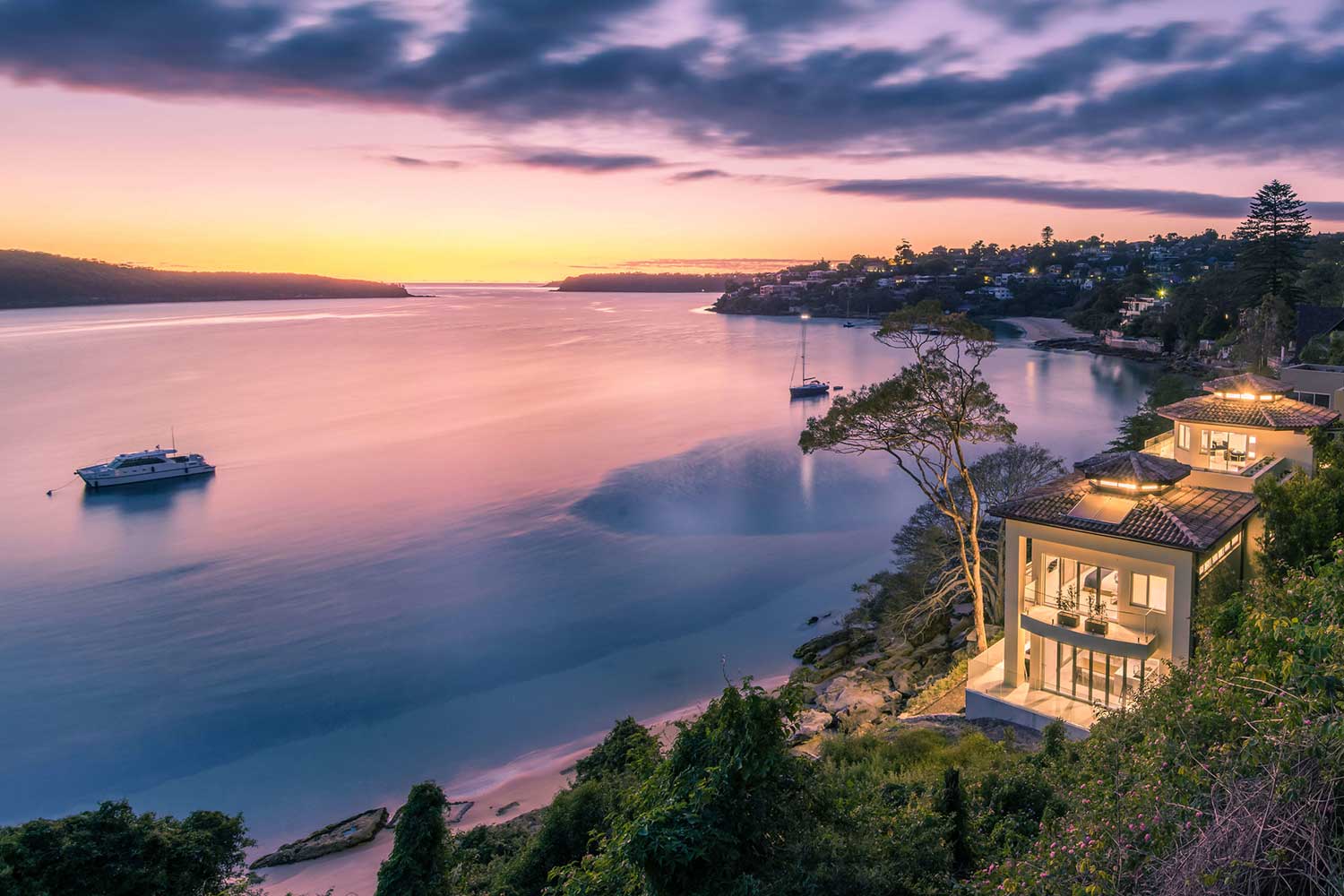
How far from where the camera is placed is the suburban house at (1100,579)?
9.72m

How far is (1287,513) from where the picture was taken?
372 inches


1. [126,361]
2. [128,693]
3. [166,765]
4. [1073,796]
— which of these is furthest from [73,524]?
[126,361]

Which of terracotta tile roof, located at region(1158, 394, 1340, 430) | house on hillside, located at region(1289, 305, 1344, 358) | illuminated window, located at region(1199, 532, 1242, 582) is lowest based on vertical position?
illuminated window, located at region(1199, 532, 1242, 582)

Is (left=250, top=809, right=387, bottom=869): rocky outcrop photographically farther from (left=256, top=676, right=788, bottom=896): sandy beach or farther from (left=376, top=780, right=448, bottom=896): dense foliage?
(left=376, top=780, right=448, bottom=896): dense foliage

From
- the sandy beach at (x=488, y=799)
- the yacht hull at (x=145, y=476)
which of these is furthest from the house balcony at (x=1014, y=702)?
the yacht hull at (x=145, y=476)

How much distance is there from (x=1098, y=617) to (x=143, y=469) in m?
32.5

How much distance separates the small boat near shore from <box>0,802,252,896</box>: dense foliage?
2807 centimetres

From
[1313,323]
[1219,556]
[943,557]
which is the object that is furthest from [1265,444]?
[1313,323]

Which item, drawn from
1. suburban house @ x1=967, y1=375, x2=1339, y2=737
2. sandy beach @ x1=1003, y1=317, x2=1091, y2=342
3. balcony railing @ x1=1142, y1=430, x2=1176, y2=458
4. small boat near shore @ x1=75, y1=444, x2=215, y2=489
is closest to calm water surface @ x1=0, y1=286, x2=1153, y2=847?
small boat near shore @ x1=75, y1=444, x2=215, y2=489

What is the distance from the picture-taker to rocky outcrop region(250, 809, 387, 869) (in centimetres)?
1073

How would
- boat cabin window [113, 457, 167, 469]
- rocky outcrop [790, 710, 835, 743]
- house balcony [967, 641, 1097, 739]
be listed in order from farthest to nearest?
boat cabin window [113, 457, 167, 469], rocky outcrop [790, 710, 835, 743], house balcony [967, 641, 1097, 739]

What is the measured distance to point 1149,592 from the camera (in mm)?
10008

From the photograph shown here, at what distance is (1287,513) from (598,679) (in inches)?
454

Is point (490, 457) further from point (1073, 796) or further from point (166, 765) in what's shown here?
point (1073, 796)
